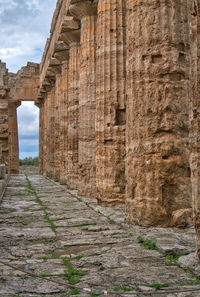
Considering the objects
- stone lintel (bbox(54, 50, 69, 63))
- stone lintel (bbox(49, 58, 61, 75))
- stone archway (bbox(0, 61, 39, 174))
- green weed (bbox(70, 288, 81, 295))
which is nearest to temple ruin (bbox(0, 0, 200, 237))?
green weed (bbox(70, 288, 81, 295))

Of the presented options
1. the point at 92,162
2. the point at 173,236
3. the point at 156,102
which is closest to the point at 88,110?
the point at 92,162

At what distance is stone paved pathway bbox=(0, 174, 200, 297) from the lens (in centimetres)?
352

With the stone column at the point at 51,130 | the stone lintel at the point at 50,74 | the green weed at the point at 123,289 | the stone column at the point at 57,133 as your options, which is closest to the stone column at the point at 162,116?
the green weed at the point at 123,289

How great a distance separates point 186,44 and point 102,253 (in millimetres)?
3662

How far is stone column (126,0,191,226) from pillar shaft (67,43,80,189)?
25.0 ft

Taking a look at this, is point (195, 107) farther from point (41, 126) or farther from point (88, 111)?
point (41, 126)

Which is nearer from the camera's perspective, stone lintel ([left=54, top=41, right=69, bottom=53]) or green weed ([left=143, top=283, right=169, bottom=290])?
green weed ([left=143, top=283, right=169, bottom=290])

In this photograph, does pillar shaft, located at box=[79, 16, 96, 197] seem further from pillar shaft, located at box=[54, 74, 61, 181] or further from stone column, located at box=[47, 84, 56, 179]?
stone column, located at box=[47, 84, 56, 179]

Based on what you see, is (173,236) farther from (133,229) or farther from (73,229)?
(73,229)

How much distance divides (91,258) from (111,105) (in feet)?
16.0

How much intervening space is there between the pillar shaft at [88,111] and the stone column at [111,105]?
1982 millimetres

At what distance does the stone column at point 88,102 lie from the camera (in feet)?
36.2

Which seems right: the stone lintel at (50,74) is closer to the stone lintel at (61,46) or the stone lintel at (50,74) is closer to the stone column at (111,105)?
the stone lintel at (61,46)

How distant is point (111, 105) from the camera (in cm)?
886
